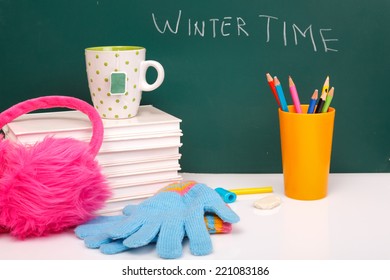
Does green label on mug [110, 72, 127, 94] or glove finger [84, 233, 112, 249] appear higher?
green label on mug [110, 72, 127, 94]

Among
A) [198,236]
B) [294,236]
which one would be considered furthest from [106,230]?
[294,236]

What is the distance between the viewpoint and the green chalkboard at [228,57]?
1.05m

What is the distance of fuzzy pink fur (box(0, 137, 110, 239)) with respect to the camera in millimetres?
778

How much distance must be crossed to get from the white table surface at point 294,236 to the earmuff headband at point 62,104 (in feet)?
0.46

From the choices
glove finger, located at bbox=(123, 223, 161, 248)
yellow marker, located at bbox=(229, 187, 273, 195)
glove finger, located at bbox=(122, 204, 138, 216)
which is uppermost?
glove finger, located at bbox=(123, 223, 161, 248)

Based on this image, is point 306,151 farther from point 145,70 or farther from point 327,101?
point 145,70

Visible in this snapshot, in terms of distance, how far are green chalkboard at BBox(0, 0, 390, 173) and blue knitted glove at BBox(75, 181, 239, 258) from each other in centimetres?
27

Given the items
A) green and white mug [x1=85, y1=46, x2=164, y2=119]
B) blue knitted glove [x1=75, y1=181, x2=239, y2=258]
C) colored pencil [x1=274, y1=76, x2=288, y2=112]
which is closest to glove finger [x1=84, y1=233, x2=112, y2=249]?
blue knitted glove [x1=75, y1=181, x2=239, y2=258]

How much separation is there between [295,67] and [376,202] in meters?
0.29

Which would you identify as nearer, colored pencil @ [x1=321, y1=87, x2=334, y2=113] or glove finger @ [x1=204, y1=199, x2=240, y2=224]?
glove finger @ [x1=204, y1=199, x2=240, y2=224]

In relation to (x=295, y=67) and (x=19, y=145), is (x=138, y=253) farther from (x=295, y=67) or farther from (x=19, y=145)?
(x=295, y=67)

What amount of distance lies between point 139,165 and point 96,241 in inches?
7.7

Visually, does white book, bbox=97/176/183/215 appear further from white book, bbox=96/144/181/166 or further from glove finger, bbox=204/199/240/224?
glove finger, bbox=204/199/240/224

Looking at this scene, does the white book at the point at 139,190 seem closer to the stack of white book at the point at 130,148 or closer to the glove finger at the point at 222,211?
the stack of white book at the point at 130,148
